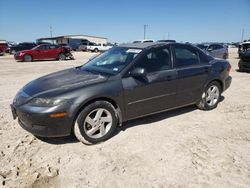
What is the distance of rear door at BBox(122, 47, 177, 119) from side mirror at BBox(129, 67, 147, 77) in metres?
0.07

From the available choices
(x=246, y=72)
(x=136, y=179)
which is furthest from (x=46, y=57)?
(x=136, y=179)

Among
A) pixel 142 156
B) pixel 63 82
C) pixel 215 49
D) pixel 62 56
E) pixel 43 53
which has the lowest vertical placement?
pixel 142 156

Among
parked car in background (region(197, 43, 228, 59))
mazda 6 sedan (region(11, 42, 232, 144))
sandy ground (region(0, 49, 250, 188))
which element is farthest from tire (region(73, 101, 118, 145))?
parked car in background (region(197, 43, 228, 59))

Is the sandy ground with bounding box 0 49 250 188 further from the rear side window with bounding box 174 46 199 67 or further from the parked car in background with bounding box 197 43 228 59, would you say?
the parked car in background with bounding box 197 43 228 59

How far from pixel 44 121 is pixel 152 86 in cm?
192

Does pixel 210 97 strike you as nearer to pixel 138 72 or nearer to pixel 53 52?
pixel 138 72

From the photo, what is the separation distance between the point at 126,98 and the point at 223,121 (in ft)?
7.16

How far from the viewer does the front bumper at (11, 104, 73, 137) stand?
3260 millimetres

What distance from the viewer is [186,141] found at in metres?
3.74

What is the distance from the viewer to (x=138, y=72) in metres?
3.77

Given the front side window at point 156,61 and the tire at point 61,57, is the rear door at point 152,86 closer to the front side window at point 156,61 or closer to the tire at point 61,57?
the front side window at point 156,61

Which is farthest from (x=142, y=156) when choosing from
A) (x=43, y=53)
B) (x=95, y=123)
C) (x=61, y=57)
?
(x=61, y=57)

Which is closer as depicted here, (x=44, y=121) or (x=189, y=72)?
(x=44, y=121)

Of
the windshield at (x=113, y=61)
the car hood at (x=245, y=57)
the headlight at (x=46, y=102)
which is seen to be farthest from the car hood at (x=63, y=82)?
the car hood at (x=245, y=57)
